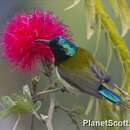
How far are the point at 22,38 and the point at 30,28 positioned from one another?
0.02 meters

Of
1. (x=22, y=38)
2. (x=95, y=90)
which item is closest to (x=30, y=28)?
(x=22, y=38)

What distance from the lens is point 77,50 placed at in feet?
1.90

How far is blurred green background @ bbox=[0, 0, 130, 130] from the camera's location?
0.63 metres

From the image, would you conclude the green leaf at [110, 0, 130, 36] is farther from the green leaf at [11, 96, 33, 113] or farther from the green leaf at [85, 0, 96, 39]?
the green leaf at [11, 96, 33, 113]

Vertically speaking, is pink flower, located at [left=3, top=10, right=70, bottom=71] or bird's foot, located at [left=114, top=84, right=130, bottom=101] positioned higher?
pink flower, located at [left=3, top=10, right=70, bottom=71]

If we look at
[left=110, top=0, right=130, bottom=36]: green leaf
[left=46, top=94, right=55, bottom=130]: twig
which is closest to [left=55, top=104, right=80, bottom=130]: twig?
[left=46, top=94, right=55, bottom=130]: twig

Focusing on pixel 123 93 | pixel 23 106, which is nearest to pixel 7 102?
pixel 23 106

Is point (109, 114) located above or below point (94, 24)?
below

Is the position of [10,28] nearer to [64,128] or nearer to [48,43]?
[48,43]

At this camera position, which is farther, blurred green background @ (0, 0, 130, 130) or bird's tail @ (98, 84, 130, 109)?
blurred green background @ (0, 0, 130, 130)

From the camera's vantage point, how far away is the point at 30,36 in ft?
1.85

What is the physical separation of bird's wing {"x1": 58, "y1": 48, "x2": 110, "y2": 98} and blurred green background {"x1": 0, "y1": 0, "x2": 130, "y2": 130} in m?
0.06

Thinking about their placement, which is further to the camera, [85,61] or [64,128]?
[64,128]

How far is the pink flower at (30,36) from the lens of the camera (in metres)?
0.57
